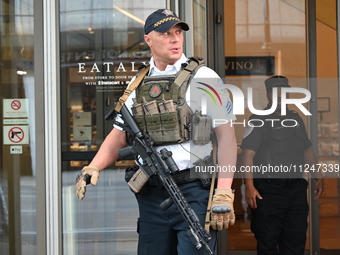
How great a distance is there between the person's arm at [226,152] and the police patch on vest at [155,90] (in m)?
0.37

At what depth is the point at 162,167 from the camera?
314cm

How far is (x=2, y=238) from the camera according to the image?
15.3ft

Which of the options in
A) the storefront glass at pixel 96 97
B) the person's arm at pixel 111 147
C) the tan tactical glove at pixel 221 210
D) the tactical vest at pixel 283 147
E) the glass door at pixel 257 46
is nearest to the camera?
the tan tactical glove at pixel 221 210

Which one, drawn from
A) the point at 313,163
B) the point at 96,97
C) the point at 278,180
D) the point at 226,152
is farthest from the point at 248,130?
the point at 226,152

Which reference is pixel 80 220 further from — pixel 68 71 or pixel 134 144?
pixel 134 144

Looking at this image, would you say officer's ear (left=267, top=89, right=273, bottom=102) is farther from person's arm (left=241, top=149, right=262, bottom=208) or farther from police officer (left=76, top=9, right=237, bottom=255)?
police officer (left=76, top=9, right=237, bottom=255)

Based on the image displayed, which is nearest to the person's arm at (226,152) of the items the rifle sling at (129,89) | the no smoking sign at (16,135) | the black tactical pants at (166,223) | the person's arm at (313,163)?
the black tactical pants at (166,223)

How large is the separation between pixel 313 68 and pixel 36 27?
7.70 feet

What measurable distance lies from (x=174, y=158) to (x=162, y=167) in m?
0.11

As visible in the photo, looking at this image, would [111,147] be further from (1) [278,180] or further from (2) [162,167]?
(1) [278,180]

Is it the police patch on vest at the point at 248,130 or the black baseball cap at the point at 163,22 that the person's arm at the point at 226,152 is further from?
the police patch on vest at the point at 248,130

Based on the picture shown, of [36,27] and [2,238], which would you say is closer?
[36,27]

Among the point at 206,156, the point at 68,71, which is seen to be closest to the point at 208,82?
the point at 206,156

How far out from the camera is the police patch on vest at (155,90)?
10.7 feet
